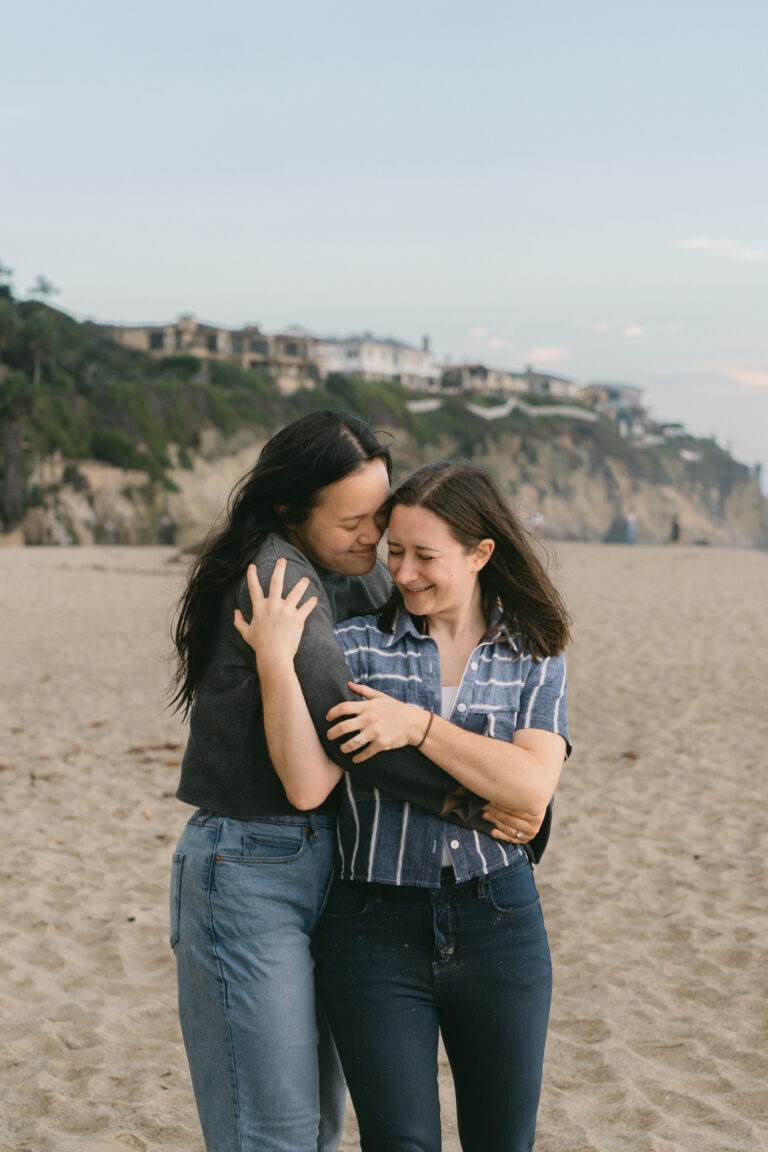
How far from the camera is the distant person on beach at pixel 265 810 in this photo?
2.02 metres

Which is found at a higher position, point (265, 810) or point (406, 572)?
point (406, 572)

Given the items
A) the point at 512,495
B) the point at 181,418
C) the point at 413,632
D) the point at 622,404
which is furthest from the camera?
the point at 622,404

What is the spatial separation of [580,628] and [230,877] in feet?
51.9

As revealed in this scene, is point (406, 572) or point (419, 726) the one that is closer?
point (419, 726)

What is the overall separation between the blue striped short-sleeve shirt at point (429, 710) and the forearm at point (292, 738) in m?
0.13

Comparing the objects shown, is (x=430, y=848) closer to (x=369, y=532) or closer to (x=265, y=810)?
(x=265, y=810)

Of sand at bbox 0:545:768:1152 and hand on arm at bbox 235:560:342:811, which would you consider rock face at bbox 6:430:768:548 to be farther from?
hand on arm at bbox 235:560:342:811

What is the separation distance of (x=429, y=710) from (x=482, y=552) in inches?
14.1

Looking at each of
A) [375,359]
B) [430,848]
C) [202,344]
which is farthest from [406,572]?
[375,359]

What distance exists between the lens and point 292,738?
200 cm

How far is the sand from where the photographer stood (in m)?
3.72

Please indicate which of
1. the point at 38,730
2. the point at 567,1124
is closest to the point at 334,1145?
the point at 567,1124

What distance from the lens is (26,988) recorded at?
4.76 m

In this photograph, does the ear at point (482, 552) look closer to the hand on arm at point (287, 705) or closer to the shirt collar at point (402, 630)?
the shirt collar at point (402, 630)
